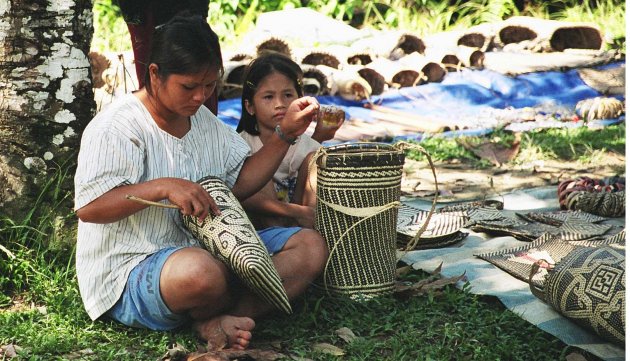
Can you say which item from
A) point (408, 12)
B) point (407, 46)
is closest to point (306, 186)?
point (407, 46)

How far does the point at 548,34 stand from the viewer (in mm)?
9719

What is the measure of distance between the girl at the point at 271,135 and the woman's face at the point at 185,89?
0.86m

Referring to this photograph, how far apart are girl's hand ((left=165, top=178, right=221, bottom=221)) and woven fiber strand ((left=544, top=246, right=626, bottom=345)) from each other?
1.33 meters

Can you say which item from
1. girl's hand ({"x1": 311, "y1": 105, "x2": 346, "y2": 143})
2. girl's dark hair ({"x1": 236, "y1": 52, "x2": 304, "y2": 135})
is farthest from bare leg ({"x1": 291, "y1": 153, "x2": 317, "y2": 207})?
girl's dark hair ({"x1": 236, "y1": 52, "x2": 304, "y2": 135})

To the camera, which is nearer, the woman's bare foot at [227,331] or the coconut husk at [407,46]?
the woman's bare foot at [227,331]

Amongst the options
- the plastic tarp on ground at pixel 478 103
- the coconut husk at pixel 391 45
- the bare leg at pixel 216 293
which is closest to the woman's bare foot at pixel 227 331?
the bare leg at pixel 216 293

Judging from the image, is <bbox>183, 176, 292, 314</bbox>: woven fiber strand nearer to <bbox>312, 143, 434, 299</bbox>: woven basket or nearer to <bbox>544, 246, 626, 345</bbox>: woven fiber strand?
<bbox>312, 143, 434, 299</bbox>: woven basket

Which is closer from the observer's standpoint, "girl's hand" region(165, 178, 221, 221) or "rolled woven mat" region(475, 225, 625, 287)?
"girl's hand" region(165, 178, 221, 221)

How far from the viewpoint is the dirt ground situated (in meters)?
5.78

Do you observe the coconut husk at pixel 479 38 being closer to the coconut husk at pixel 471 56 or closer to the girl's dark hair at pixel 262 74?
the coconut husk at pixel 471 56

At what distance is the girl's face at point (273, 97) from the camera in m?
4.16

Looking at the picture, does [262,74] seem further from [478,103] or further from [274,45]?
[478,103]

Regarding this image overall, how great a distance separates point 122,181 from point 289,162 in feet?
4.37

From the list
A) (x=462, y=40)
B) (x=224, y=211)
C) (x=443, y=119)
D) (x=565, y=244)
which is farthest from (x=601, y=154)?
(x=224, y=211)
